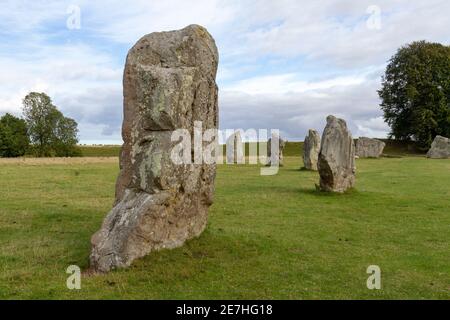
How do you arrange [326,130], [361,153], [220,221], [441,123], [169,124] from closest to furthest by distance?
[169,124]
[220,221]
[326,130]
[361,153]
[441,123]

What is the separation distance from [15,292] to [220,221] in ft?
25.7

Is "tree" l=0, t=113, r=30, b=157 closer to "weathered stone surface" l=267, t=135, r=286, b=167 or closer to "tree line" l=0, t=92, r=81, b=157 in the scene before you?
"tree line" l=0, t=92, r=81, b=157

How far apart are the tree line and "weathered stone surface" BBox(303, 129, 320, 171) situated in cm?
4671

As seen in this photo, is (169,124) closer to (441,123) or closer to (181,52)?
(181,52)

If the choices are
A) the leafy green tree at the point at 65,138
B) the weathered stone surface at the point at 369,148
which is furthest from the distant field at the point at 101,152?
the weathered stone surface at the point at 369,148

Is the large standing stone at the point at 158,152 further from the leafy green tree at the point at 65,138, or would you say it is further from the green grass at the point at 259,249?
the leafy green tree at the point at 65,138

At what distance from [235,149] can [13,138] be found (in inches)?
1539

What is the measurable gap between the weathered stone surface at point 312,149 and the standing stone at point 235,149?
12.5 metres

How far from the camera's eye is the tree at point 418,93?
A: 217 feet

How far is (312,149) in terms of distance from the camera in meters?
36.7

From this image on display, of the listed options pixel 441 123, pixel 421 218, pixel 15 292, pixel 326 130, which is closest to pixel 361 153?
pixel 441 123

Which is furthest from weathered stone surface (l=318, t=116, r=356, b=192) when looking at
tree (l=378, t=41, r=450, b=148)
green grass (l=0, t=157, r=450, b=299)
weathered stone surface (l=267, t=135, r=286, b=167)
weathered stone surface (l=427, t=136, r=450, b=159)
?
tree (l=378, t=41, r=450, b=148)

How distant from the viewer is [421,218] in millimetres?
17016

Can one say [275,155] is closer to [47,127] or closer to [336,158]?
[336,158]
